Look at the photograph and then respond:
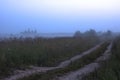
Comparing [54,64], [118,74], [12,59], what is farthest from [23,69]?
[118,74]

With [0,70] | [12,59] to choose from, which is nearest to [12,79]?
[0,70]

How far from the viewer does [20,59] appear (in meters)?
23.0

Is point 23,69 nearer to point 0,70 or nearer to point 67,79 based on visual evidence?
point 0,70

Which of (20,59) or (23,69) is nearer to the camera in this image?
(23,69)

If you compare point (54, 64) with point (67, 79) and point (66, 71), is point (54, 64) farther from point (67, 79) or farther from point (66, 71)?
point (67, 79)

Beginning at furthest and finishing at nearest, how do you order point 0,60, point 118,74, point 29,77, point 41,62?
point 41,62 → point 0,60 → point 29,77 → point 118,74

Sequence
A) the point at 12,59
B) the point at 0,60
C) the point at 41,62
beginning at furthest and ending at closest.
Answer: the point at 41,62, the point at 12,59, the point at 0,60

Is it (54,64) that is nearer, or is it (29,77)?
(29,77)

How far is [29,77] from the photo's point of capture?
16859 millimetres

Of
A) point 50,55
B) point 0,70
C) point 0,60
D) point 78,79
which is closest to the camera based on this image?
point 78,79

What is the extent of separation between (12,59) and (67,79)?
6729 millimetres

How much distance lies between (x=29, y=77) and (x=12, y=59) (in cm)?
541

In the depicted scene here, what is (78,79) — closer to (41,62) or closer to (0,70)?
A: (0,70)

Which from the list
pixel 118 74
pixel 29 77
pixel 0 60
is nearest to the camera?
pixel 118 74
